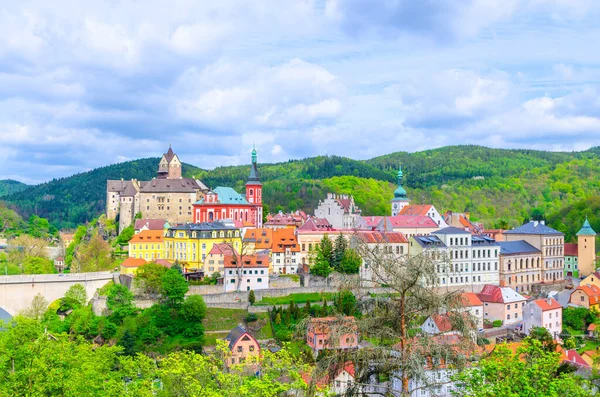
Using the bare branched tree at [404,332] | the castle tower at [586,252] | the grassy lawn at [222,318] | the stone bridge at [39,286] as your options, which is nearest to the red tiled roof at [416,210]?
the castle tower at [586,252]

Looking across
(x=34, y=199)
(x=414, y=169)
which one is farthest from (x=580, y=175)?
(x=34, y=199)

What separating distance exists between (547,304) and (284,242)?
2674 centimetres

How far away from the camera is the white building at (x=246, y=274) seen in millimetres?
65688

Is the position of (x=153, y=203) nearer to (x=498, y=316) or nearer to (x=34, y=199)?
(x=498, y=316)

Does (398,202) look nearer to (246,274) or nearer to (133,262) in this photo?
(246,274)

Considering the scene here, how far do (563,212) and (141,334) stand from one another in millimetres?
Answer: 82601

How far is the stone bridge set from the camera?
217 ft

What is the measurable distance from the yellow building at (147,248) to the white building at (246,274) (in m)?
11.1

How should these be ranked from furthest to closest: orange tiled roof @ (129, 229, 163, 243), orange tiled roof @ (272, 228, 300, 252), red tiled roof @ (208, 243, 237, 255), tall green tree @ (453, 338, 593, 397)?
orange tiled roof @ (129, 229, 163, 243)
orange tiled roof @ (272, 228, 300, 252)
red tiled roof @ (208, 243, 237, 255)
tall green tree @ (453, 338, 593, 397)

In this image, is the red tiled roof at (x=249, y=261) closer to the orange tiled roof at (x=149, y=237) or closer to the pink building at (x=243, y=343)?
the pink building at (x=243, y=343)

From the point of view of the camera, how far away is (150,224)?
84062 millimetres

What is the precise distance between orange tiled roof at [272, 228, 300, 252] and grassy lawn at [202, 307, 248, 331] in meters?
10.6

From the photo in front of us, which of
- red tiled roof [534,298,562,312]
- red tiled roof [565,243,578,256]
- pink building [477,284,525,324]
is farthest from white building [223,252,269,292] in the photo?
red tiled roof [565,243,578,256]

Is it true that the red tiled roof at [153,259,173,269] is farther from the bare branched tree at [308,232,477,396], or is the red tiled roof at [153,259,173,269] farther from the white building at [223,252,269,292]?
the bare branched tree at [308,232,477,396]
